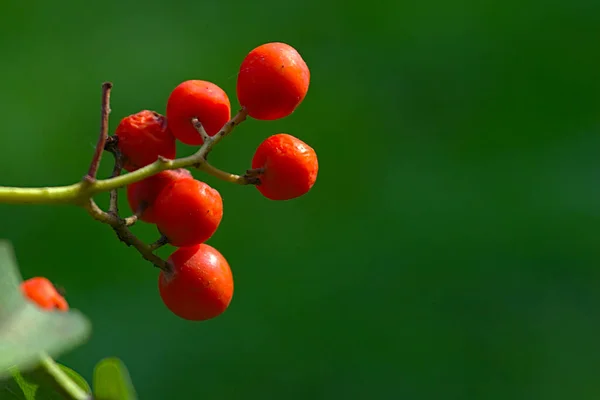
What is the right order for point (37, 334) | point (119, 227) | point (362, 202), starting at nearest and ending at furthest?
point (37, 334) < point (119, 227) < point (362, 202)

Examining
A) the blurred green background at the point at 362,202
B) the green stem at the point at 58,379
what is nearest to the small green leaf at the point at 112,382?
the green stem at the point at 58,379

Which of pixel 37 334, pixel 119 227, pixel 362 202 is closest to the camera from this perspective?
pixel 37 334

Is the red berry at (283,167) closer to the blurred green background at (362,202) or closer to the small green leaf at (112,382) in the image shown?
the small green leaf at (112,382)

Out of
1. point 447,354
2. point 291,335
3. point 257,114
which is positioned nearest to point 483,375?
point 447,354

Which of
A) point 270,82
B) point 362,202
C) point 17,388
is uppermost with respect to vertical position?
point 270,82

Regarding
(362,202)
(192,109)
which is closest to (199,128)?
(192,109)

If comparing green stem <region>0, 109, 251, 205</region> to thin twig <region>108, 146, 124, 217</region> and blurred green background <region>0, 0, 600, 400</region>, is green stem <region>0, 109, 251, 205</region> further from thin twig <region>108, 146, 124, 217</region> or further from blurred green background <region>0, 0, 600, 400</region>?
blurred green background <region>0, 0, 600, 400</region>

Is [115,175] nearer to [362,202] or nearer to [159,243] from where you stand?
[159,243]
